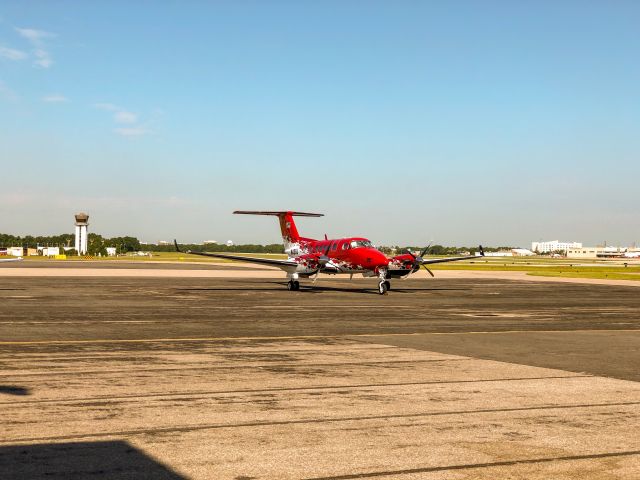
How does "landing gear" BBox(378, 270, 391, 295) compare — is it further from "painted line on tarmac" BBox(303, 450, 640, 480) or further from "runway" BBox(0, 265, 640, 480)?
"painted line on tarmac" BBox(303, 450, 640, 480)

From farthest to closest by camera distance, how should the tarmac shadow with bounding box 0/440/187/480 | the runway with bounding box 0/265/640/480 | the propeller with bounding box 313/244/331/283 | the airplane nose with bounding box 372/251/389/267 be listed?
the propeller with bounding box 313/244/331/283
the airplane nose with bounding box 372/251/389/267
the runway with bounding box 0/265/640/480
the tarmac shadow with bounding box 0/440/187/480

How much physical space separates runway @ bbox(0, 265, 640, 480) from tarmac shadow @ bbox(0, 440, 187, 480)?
3cm

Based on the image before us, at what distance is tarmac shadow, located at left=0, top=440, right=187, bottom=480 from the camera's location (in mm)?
6867

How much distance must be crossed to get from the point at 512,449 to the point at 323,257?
34810 millimetres

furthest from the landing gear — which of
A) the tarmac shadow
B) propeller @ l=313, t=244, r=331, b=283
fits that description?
the tarmac shadow

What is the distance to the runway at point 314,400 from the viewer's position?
7418 mm

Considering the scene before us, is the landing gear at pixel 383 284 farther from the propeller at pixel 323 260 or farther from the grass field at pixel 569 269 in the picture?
the grass field at pixel 569 269

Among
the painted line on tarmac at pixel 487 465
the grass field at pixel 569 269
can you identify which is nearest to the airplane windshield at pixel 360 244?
the painted line on tarmac at pixel 487 465

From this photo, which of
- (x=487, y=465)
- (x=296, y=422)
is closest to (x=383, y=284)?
(x=296, y=422)

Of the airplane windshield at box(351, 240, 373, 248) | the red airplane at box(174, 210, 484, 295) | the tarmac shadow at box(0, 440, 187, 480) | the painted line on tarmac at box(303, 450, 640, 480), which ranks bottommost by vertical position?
the painted line on tarmac at box(303, 450, 640, 480)

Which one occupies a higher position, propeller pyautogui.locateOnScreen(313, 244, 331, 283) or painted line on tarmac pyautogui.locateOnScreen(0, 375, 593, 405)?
propeller pyautogui.locateOnScreen(313, 244, 331, 283)

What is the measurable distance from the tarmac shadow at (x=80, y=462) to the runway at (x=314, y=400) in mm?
29

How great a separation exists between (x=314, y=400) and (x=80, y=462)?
162 inches

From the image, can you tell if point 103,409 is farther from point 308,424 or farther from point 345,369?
point 345,369
